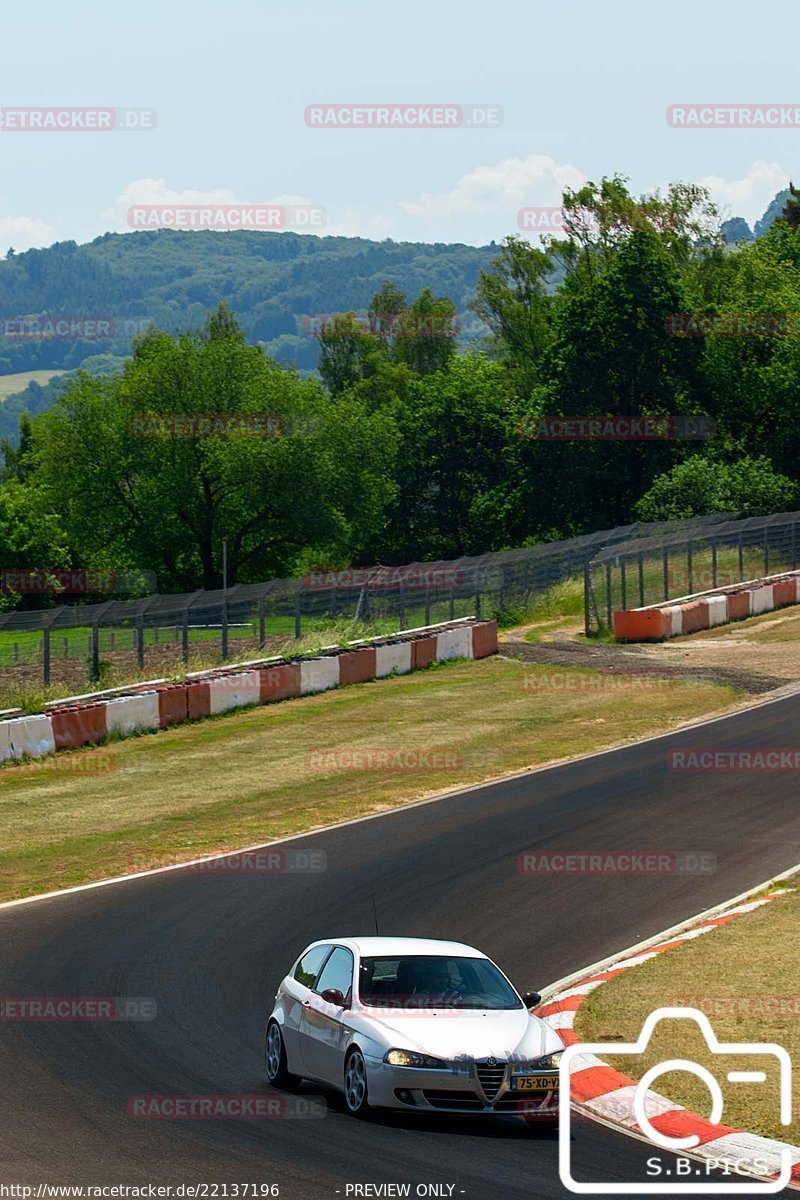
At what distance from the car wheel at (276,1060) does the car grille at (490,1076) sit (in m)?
1.85

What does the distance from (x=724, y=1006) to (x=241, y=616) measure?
26485 millimetres

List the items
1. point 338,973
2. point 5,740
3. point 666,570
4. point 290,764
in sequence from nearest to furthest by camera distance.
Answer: point 338,973, point 290,764, point 5,740, point 666,570

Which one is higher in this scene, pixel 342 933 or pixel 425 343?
pixel 425 343

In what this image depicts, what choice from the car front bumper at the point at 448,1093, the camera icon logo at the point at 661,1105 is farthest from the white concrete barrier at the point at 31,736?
the car front bumper at the point at 448,1093

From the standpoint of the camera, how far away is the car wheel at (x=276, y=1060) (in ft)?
40.7

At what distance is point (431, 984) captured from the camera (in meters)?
12.4

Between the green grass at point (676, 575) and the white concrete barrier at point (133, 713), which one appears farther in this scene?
the green grass at point (676, 575)

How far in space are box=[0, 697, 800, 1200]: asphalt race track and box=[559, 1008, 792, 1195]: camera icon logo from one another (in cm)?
19

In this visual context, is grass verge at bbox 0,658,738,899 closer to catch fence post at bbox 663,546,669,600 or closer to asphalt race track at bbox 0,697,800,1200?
asphalt race track at bbox 0,697,800,1200

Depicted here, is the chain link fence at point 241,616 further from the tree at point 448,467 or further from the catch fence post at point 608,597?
the tree at point 448,467

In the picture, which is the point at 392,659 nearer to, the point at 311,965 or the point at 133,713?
the point at 133,713

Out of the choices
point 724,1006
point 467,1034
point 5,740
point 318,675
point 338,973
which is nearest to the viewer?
point 467,1034

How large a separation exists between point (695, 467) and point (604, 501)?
33.2 ft

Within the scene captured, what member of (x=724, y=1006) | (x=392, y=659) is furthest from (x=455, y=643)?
(x=724, y=1006)
